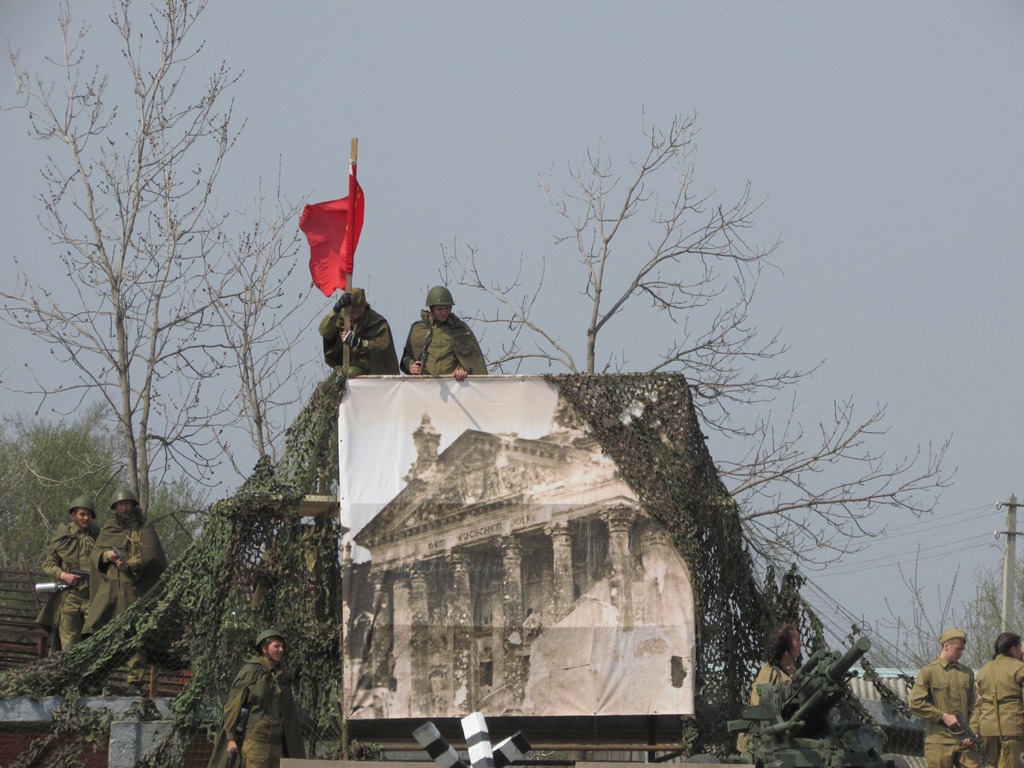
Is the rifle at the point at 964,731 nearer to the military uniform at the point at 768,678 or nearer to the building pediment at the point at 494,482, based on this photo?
the military uniform at the point at 768,678

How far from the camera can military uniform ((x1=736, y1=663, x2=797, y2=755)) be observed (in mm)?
14391

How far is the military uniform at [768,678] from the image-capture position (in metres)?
14.4

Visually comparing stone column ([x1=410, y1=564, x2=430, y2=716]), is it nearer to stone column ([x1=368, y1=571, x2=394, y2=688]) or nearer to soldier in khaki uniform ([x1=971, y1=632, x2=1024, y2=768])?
stone column ([x1=368, y1=571, x2=394, y2=688])

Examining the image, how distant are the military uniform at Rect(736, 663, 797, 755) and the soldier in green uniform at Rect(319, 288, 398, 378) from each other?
4.87 meters

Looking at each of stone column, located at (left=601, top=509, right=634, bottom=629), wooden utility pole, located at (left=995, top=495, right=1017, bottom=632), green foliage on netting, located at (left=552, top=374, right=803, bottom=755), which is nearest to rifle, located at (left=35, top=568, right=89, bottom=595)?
green foliage on netting, located at (left=552, top=374, right=803, bottom=755)

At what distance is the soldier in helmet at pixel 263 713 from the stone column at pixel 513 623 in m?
2.08

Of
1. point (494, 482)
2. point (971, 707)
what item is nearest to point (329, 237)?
point (494, 482)

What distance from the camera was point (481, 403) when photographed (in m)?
16.5

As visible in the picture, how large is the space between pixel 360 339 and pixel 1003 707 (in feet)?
23.1

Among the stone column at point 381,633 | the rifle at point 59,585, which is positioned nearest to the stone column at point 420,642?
the stone column at point 381,633

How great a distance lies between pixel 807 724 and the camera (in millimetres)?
14164

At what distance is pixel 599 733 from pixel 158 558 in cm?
494

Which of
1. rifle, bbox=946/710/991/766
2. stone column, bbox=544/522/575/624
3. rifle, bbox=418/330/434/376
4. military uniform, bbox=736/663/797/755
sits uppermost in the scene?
rifle, bbox=418/330/434/376

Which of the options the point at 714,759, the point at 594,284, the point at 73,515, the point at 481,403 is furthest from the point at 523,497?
the point at 594,284
